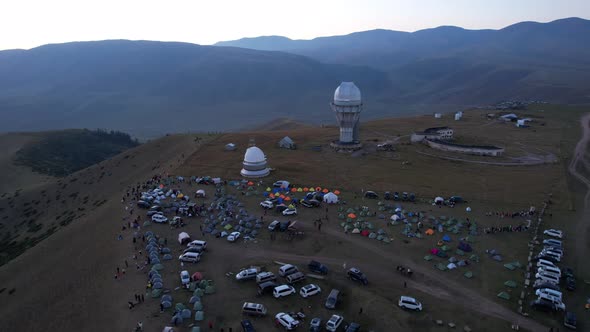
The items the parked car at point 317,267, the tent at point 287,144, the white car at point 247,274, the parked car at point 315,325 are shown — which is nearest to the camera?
the parked car at point 315,325

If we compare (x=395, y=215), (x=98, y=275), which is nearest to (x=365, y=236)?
(x=395, y=215)

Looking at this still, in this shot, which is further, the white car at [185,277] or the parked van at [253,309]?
the white car at [185,277]

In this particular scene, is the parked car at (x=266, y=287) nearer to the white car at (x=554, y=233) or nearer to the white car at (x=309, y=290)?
the white car at (x=309, y=290)

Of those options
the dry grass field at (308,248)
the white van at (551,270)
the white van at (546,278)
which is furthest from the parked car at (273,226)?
the white van at (551,270)

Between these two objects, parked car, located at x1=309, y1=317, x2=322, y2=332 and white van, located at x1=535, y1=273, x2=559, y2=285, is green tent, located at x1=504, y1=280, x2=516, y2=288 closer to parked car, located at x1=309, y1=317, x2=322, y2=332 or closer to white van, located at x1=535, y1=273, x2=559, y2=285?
white van, located at x1=535, y1=273, x2=559, y2=285

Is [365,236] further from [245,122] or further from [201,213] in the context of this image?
[245,122]
